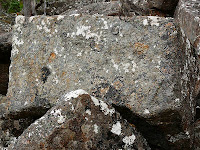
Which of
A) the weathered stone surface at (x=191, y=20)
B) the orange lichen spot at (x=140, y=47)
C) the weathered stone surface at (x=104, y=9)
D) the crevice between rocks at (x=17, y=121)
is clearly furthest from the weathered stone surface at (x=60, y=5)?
the orange lichen spot at (x=140, y=47)

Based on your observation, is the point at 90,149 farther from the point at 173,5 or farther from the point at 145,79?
the point at 173,5

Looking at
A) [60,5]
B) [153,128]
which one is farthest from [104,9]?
[60,5]

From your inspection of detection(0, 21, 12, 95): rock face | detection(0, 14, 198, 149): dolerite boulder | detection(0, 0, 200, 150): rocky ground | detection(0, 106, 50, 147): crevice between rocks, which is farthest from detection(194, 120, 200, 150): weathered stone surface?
detection(0, 21, 12, 95): rock face

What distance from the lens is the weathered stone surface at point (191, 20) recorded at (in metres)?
3.80

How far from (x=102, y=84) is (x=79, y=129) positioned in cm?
79

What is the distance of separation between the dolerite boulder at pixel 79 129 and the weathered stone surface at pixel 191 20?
5.66 feet

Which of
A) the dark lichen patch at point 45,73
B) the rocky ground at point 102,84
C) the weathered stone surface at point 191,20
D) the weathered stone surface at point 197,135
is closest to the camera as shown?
the rocky ground at point 102,84

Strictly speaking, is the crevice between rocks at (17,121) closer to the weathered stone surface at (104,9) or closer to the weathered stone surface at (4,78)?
the weathered stone surface at (4,78)

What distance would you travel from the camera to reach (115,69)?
3.00 metres

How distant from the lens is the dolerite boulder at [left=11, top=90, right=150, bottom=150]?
2.32 metres

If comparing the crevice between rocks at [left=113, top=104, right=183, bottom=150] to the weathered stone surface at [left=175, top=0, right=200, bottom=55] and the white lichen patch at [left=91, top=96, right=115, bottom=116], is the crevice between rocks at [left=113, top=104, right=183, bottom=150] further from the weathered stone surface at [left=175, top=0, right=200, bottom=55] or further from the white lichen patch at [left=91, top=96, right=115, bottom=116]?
the weathered stone surface at [left=175, top=0, right=200, bottom=55]

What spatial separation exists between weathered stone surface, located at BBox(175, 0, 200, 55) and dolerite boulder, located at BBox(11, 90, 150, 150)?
1.73 metres

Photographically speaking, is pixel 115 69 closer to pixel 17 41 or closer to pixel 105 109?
pixel 105 109

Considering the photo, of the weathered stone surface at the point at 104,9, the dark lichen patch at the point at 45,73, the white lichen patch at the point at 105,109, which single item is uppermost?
the weathered stone surface at the point at 104,9
